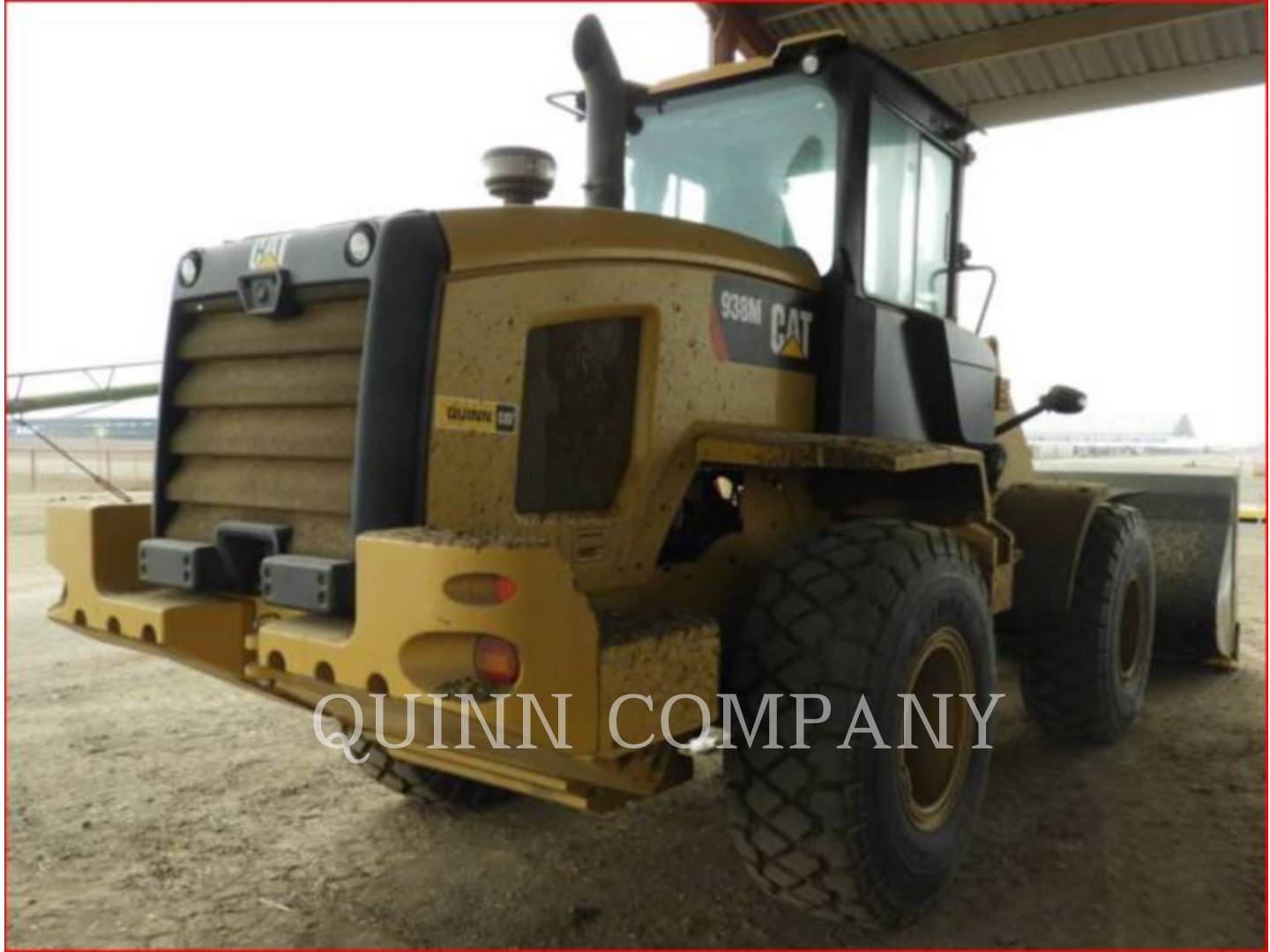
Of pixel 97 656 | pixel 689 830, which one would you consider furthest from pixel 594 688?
pixel 97 656

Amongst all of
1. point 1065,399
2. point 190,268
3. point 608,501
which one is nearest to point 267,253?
point 190,268

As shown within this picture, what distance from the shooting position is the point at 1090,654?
4.58 metres

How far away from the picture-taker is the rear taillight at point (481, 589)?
2.13 meters

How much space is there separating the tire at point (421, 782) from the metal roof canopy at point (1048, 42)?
16.5 ft

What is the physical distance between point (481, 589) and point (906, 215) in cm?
265

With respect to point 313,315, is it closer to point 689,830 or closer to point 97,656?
point 689,830

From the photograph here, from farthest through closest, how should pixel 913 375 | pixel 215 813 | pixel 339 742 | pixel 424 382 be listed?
pixel 339 742, pixel 913 375, pixel 215 813, pixel 424 382

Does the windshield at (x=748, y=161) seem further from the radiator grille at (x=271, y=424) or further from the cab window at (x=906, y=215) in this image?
the radiator grille at (x=271, y=424)

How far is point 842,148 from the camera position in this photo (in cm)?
356

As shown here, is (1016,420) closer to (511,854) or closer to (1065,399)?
(1065,399)

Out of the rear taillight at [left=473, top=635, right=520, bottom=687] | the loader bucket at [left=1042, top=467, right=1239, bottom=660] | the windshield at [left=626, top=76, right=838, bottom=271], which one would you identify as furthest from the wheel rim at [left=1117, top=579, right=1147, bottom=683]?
the rear taillight at [left=473, top=635, right=520, bottom=687]

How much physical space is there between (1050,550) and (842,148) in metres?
2.03

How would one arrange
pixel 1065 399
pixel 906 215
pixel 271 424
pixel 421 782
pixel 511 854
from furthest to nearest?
1. pixel 1065 399
2. pixel 906 215
3. pixel 421 782
4. pixel 511 854
5. pixel 271 424

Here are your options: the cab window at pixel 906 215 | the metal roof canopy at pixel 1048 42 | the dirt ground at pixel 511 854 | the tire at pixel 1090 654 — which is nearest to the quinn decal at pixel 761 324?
the cab window at pixel 906 215
